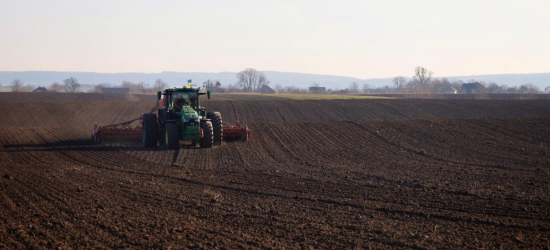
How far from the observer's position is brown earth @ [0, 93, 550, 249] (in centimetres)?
856

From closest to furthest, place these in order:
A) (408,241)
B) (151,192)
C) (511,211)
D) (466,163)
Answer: (408,241), (511,211), (151,192), (466,163)

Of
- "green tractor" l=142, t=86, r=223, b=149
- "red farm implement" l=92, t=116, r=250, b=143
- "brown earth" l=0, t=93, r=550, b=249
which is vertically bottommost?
"brown earth" l=0, t=93, r=550, b=249

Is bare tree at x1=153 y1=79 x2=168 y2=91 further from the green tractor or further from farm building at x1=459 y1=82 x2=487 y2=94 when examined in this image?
the green tractor

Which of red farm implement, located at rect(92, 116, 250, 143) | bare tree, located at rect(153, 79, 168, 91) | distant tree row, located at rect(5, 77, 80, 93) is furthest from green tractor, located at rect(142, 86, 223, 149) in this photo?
distant tree row, located at rect(5, 77, 80, 93)

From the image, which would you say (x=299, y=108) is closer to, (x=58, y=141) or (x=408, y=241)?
(x=58, y=141)

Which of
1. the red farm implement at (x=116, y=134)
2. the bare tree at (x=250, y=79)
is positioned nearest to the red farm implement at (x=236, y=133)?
the red farm implement at (x=116, y=134)

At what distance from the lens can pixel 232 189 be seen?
12.8m

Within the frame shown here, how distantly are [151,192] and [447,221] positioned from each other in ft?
20.1

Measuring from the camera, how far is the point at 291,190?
41.4ft

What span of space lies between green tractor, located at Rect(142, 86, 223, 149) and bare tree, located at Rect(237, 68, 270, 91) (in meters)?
107

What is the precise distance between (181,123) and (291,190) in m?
9.33

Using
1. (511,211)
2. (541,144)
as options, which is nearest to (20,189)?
(511,211)

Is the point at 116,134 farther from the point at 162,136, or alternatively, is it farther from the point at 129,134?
the point at 162,136

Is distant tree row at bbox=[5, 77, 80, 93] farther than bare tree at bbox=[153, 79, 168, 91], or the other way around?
distant tree row at bbox=[5, 77, 80, 93]
